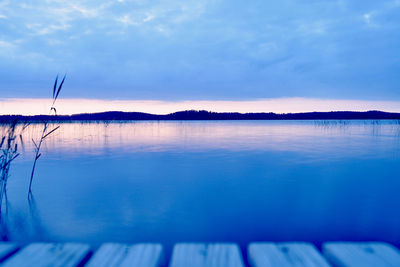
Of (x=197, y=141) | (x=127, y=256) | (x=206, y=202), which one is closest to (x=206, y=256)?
(x=127, y=256)

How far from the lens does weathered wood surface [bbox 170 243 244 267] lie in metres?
1.31

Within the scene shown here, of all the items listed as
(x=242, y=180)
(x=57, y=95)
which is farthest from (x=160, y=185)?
(x=57, y=95)

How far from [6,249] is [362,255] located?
2123 mm

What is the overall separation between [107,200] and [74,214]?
65cm

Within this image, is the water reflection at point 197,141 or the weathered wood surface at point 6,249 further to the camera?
the water reflection at point 197,141

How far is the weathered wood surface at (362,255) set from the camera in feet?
4.24

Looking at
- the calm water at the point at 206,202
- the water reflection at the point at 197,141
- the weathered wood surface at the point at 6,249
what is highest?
the weathered wood surface at the point at 6,249

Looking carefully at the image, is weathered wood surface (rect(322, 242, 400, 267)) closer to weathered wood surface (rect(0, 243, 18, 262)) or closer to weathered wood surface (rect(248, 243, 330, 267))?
weathered wood surface (rect(248, 243, 330, 267))

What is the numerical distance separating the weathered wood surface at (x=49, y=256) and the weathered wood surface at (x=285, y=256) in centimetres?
103

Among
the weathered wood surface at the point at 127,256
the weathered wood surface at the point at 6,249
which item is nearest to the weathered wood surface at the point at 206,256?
the weathered wood surface at the point at 127,256

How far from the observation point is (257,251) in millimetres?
1437

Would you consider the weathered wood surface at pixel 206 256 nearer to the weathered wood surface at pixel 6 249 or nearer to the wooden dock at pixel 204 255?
the wooden dock at pixel 204 255

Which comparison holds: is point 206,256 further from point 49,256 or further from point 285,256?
point 49,256

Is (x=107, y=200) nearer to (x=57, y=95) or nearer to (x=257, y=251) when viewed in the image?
(x=57, y=95)
